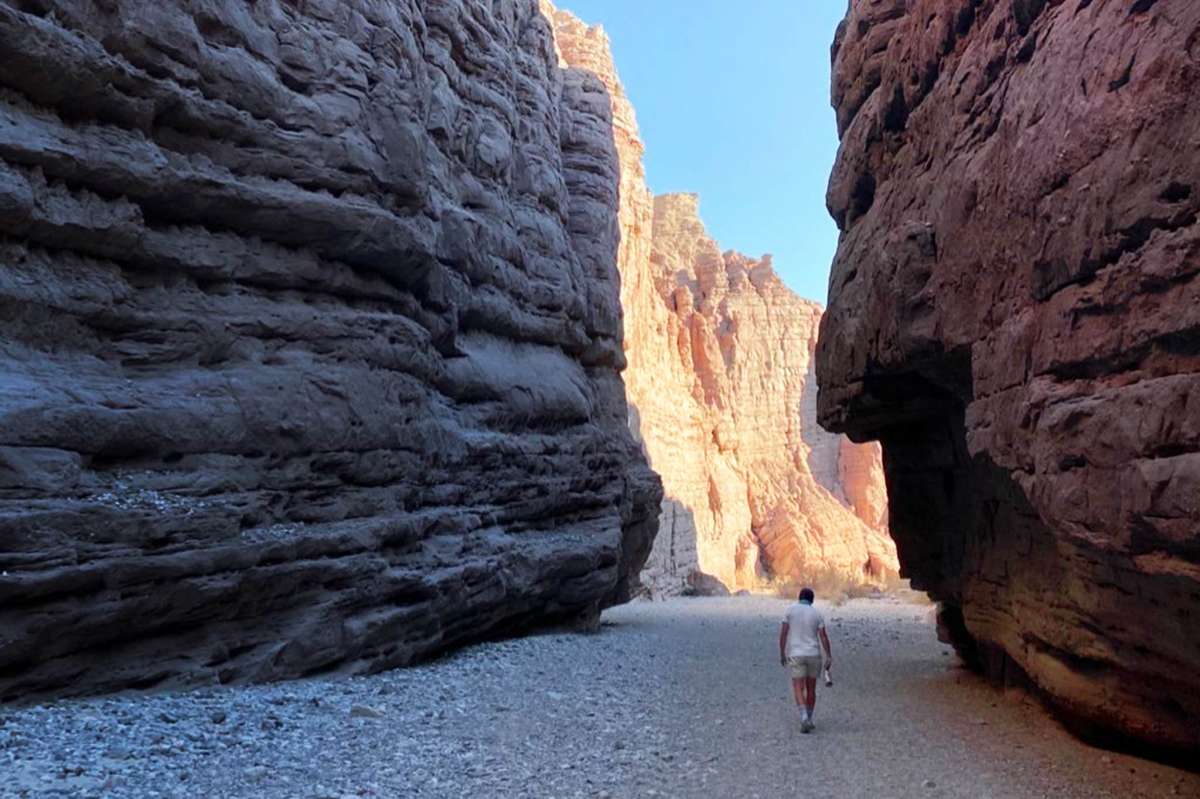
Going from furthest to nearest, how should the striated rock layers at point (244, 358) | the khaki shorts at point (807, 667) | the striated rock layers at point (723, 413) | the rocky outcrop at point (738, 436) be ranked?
the rocky outcrop at point (738, 436) < the striated rock layers at point (723, 413) < the khaki shorts at point (807, 667) < the striated rock layers at point (244, 358)

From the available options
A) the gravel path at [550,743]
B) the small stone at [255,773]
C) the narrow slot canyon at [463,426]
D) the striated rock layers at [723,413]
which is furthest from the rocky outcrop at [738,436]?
the small stone at [255,773]

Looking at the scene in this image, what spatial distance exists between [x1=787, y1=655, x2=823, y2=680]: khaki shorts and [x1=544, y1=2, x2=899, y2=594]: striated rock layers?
1017 inches

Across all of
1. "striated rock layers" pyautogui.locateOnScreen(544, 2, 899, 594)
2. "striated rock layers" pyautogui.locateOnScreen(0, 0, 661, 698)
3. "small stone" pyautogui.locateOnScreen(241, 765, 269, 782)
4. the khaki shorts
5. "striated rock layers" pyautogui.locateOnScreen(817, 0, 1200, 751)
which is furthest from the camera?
"striated rock layers" pyautogui.locateOnScreen(544, 2, 899, 594)

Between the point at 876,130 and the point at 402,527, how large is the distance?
7.21 meters

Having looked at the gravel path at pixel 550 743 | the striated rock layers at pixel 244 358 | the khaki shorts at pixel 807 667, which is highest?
the striated rock layers at pixel 244 358

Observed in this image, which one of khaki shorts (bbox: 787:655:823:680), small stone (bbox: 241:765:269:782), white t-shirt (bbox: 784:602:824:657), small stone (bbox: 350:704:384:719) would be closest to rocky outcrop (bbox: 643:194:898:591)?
white t-shirt (bbox: 784:602:824:657)

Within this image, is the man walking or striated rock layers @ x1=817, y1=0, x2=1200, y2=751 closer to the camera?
striated rock layers @ x1=817, y1=0, x2=1200, y2=751

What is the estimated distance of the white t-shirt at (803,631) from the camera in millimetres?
7789

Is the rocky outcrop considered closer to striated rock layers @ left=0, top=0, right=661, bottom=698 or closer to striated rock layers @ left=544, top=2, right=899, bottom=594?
striated rock layers @ left=544, top=2, right=899, bottom=594

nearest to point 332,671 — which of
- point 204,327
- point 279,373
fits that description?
point 279,373

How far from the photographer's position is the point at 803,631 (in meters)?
7.90

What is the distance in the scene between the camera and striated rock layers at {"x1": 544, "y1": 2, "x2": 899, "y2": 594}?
39406mm

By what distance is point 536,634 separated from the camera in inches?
555

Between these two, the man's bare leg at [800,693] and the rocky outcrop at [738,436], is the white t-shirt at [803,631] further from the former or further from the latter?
the rocky outcrop at [738,436]
